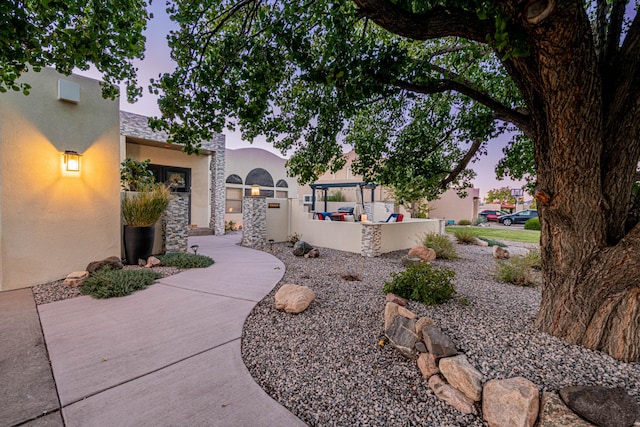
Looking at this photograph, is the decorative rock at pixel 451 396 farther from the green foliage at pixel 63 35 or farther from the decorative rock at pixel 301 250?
the decorative rock at pixel 301 250

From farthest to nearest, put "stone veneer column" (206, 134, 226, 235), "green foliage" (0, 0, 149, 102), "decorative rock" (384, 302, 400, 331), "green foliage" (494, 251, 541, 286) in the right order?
"stone veneer column" (206, 134, 226, 235), "green foliage" (494, 251, 541, 286), "decorative rock" (384, 302, 400, 331), "green foliage" (0, 0, 149, 102)

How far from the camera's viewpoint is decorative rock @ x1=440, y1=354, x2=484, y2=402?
1.98 meters

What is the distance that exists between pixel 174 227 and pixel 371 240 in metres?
5.26

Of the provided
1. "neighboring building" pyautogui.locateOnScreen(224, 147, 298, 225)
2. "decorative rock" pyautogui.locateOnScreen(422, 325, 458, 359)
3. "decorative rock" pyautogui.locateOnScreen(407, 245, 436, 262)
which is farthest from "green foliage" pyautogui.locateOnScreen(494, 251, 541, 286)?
"neighboring building" pyautogui.locateOnScreen(224, 147, 298, 225)

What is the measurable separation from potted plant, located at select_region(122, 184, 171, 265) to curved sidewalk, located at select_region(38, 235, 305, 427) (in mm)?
1857

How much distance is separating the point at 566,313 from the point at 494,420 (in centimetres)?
127

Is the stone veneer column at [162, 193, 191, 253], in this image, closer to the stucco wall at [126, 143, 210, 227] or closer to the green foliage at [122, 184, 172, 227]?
the green foliage at [122, 184, 172, 227]

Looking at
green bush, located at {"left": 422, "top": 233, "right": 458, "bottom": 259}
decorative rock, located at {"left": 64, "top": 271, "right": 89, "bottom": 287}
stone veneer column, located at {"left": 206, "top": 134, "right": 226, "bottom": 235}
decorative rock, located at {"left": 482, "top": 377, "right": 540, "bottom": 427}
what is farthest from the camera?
stone veneer column, located at {"left": 206, "top": 134, "right": 226, "bottom": 235}

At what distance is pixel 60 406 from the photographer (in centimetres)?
190

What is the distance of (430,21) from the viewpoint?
6.83ft

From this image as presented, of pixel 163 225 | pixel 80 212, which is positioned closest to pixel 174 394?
pixel 80 212

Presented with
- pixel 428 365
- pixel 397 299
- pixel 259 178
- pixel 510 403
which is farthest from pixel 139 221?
pixel 259 178

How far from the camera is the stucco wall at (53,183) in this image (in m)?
4.29

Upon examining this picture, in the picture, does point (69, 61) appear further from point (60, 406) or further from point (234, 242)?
point (234, 242)
